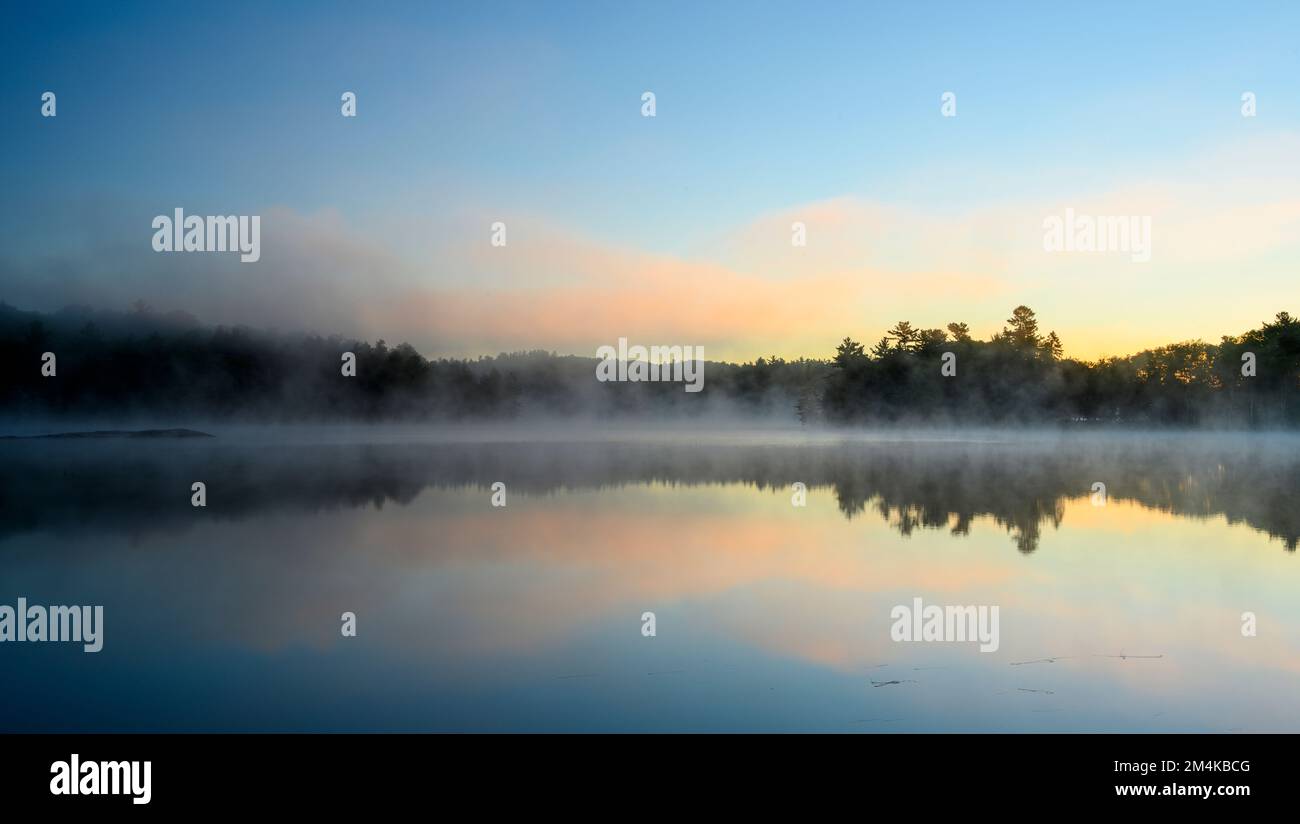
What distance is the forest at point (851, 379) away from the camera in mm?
62438

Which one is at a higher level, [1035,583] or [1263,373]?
[1263,373]

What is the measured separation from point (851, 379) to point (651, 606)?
6450cm

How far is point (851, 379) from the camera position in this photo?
71812mm

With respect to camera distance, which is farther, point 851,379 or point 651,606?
point 851,379

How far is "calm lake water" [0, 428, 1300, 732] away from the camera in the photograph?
7.05 meters

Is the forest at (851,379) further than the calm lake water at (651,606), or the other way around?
the forest at (851,379)

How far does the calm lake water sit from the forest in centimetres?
4610

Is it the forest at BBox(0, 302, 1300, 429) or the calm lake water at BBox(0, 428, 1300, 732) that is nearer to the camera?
the calm lake water at BBox(0, 428, 1300, 732)

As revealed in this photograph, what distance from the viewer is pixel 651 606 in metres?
10.2

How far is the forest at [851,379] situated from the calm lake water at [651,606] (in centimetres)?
4610
